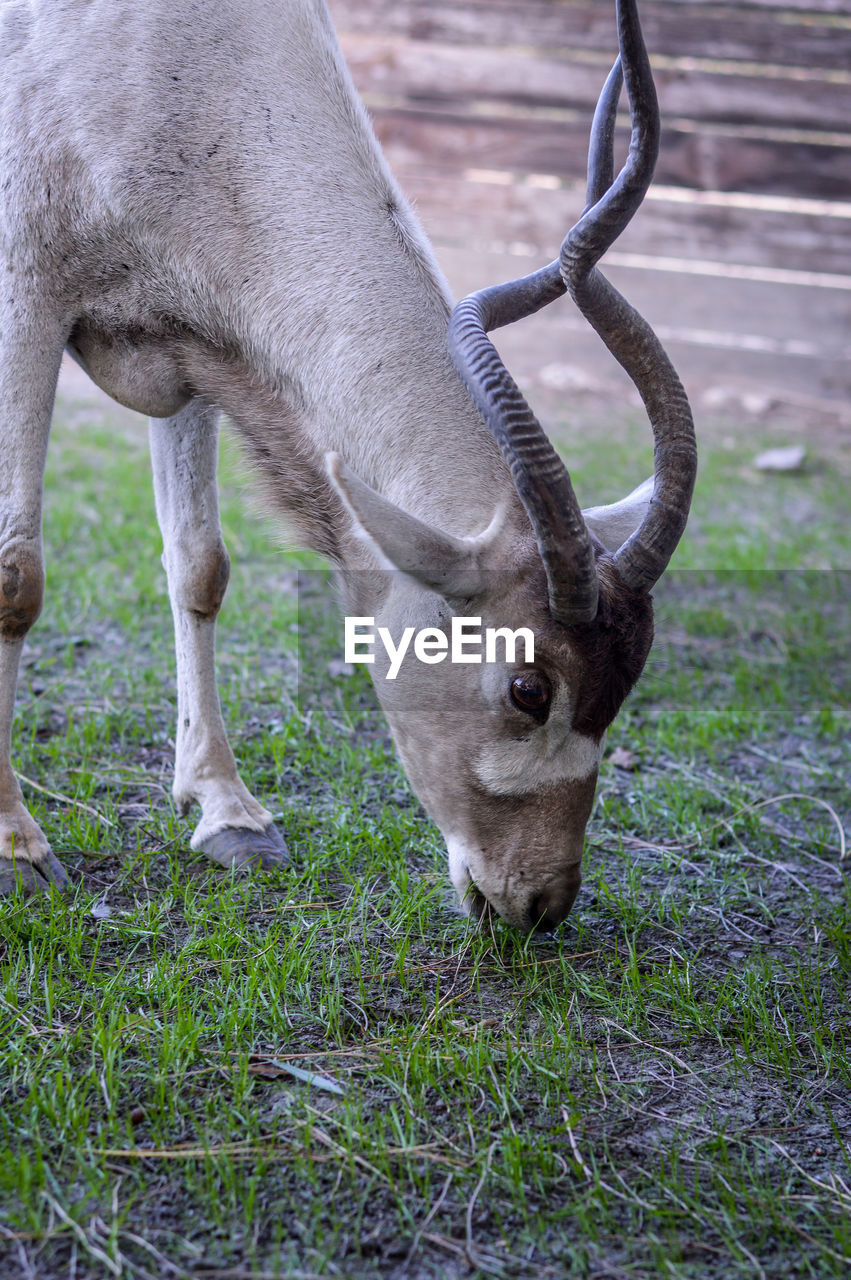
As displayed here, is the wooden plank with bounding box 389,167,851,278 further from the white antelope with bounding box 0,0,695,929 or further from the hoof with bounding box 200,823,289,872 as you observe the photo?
the hoof with bounding box 200,823,289,872

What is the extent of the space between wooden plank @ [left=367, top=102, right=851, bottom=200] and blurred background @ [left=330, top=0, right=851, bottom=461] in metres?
0.01

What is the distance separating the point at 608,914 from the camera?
132 inches

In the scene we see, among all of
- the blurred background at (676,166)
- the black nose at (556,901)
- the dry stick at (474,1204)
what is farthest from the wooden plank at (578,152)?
Result: the dry stick at (474,1204)

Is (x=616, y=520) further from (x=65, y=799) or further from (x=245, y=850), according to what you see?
(x=65, y=799)

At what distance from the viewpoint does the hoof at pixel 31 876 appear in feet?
10.2

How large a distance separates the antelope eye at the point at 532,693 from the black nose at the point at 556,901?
44 centimetres

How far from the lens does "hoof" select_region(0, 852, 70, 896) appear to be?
312 cm

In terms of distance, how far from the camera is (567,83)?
1092 cm

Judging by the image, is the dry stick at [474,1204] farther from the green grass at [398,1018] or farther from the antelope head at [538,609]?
the antelope head at [538,609]

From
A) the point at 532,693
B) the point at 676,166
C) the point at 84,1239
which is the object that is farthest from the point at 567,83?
the point at 84,1239

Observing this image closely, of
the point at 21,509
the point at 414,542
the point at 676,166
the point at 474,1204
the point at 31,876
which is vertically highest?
the point at 414,542

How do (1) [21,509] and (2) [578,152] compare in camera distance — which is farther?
(2) [578,152]

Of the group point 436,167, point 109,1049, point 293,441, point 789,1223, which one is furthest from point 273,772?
point 436,167

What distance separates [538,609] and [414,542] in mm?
361
